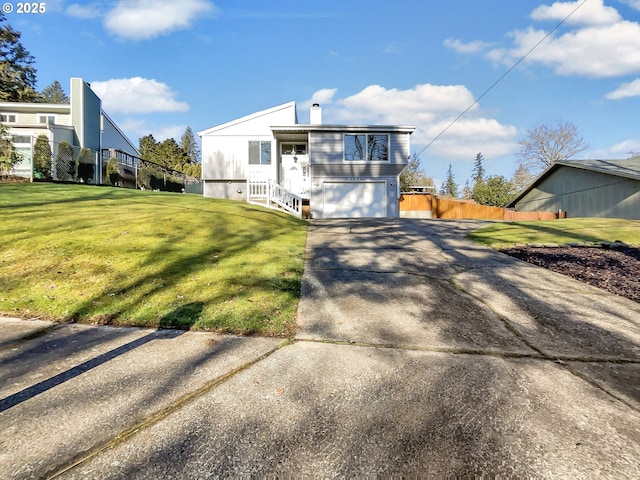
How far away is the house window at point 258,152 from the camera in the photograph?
1872 centimetres

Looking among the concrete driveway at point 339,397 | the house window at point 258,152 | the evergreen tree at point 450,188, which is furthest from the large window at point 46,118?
the evergreen tree at point 450,188

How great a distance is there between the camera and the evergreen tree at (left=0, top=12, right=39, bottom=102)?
2598 centimetres

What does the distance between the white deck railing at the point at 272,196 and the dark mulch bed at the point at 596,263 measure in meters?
8.51

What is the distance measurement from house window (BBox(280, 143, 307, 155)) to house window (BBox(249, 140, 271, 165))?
119 centimetres

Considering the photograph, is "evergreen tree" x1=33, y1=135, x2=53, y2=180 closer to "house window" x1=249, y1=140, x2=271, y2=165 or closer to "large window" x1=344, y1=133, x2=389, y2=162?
"house window" x1=249, y1=140, x2=271, y2=165

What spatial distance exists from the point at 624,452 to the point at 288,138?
17.4 metres

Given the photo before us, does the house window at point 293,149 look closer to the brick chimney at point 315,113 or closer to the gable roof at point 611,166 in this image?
the brick chimney at point 315,113

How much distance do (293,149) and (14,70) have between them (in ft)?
98.1

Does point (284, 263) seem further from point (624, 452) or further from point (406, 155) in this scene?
point (406, 155)

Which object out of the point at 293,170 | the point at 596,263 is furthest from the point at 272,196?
the point at 596,263

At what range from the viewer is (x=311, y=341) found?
111 inches

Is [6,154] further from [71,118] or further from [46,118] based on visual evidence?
[46,118]

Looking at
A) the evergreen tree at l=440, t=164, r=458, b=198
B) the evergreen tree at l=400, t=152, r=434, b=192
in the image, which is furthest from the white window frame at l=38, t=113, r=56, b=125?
the evergreen tree at l=440, t=164, r=458, b=198

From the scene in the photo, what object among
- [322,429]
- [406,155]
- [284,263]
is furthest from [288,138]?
[322,429]
